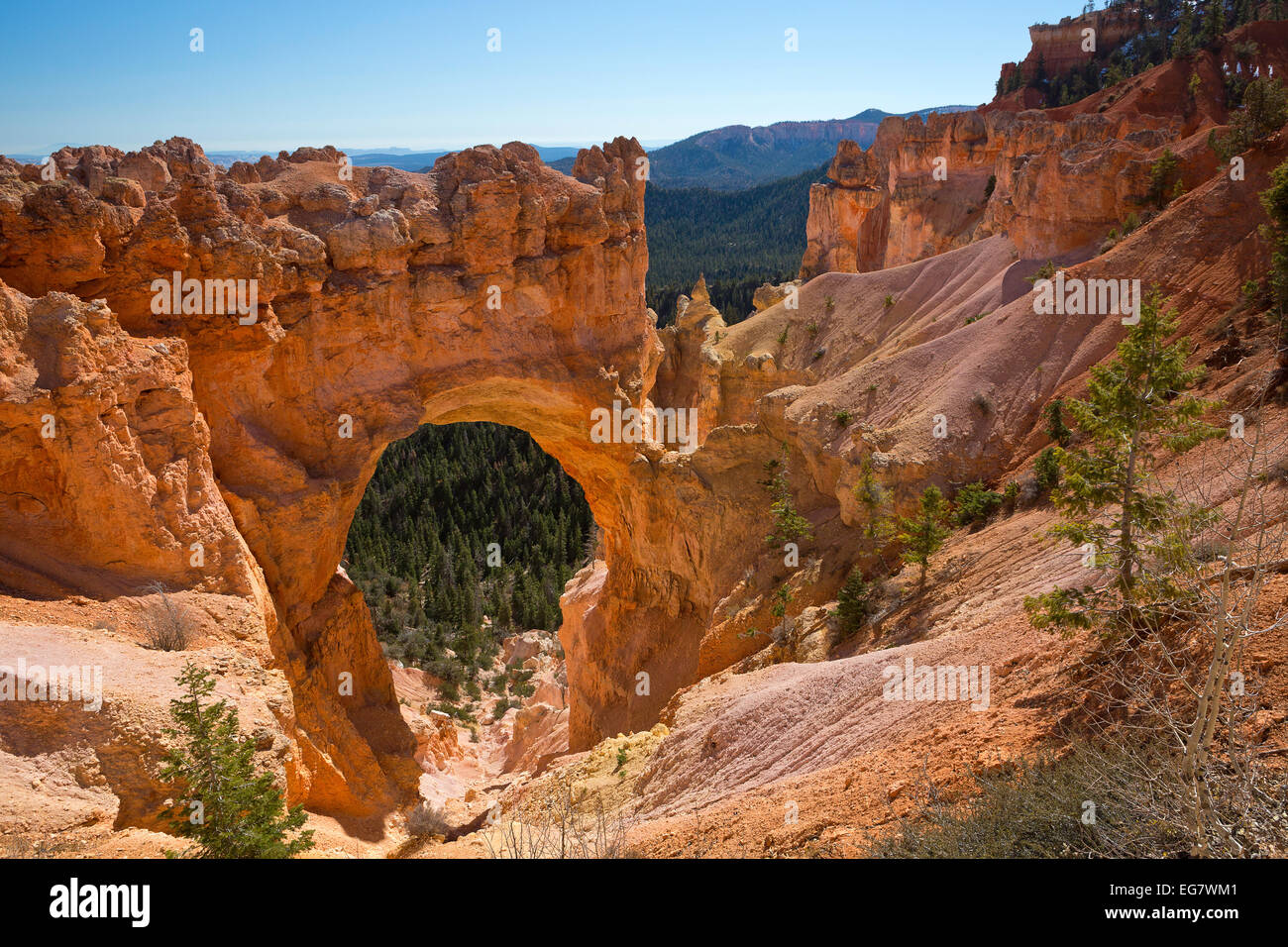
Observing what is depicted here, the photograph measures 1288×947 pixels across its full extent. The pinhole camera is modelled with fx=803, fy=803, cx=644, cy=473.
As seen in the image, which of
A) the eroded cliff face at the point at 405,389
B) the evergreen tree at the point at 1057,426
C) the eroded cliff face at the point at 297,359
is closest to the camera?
the eroded cliff face at the point at 297,359

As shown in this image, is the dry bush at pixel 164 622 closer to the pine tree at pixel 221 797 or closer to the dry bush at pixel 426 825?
the pine tree at pixel 221 797

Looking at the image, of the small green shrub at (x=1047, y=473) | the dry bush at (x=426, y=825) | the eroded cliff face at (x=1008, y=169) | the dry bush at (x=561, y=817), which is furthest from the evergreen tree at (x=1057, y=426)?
the dry bush at (x=426, y=825)

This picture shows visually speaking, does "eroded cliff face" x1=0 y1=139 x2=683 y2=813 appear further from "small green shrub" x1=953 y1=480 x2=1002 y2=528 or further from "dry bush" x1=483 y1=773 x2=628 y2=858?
"small green shrub" x1=953 y1=480 x2=1002 y2=528

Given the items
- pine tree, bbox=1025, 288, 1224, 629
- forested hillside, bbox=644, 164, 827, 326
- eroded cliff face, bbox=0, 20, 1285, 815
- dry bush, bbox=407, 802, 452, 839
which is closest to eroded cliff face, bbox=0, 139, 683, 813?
eroded cliff face, bbox=0, 20, 1285, 815

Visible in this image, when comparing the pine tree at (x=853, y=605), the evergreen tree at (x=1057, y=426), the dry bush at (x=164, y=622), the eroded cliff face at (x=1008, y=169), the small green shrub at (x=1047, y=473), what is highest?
the eroded cliff face at (x=1008, y=169)

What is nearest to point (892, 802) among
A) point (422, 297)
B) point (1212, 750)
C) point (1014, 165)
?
point (1212, 750)
